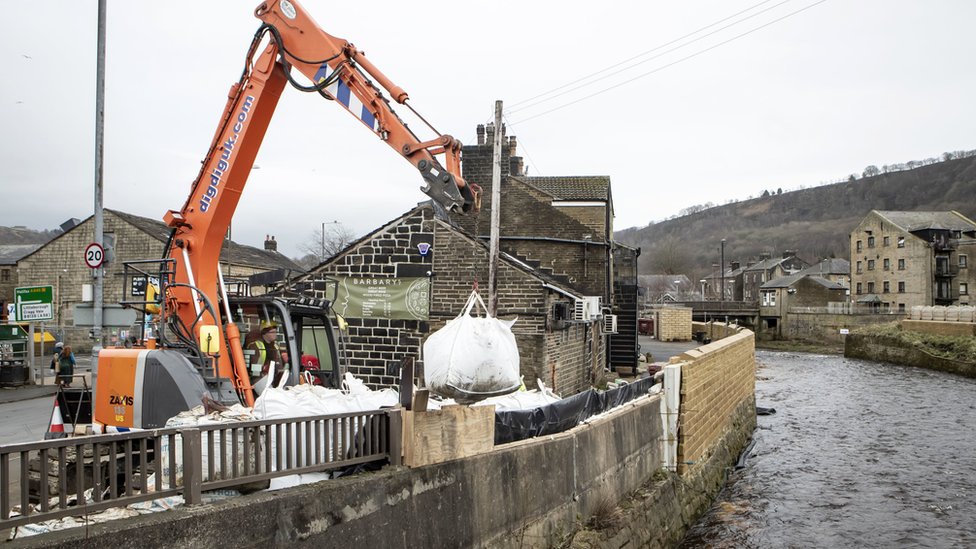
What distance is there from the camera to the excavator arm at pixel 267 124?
8.98 metres

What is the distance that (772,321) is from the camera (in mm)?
70875

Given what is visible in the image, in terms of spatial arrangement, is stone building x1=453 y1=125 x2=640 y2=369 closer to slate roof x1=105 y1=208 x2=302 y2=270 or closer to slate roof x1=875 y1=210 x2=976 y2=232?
slate roof x1=105 y1=208 x2=302 y2=270

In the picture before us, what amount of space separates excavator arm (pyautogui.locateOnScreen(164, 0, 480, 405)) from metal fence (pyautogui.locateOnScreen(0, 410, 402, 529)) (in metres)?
3.14

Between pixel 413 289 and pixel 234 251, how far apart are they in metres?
30.7

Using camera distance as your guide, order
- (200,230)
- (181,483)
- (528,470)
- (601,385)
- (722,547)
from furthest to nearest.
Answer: (601,385)
(722,547)
(200,230)
(528,470)
(181,483)

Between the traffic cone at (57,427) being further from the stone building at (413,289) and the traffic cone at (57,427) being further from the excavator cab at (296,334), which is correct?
the stone building at (413,289)

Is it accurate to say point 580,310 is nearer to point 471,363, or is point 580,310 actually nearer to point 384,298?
point 384,298

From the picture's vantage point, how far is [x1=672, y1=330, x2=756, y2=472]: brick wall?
1256cm

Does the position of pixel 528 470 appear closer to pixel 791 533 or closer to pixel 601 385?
pixel 791 533

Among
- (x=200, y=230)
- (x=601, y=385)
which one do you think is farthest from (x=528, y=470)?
(x=601, y=385)

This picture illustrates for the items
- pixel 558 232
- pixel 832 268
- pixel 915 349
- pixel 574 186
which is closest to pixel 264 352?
pixel 558 232

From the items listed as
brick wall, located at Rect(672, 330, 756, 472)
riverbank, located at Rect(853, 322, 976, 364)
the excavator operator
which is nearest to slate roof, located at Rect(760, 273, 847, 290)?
riverbank, located at Rect(853, 322, 976, 364)

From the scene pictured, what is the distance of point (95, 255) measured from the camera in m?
12.7

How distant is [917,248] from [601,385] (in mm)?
64539
